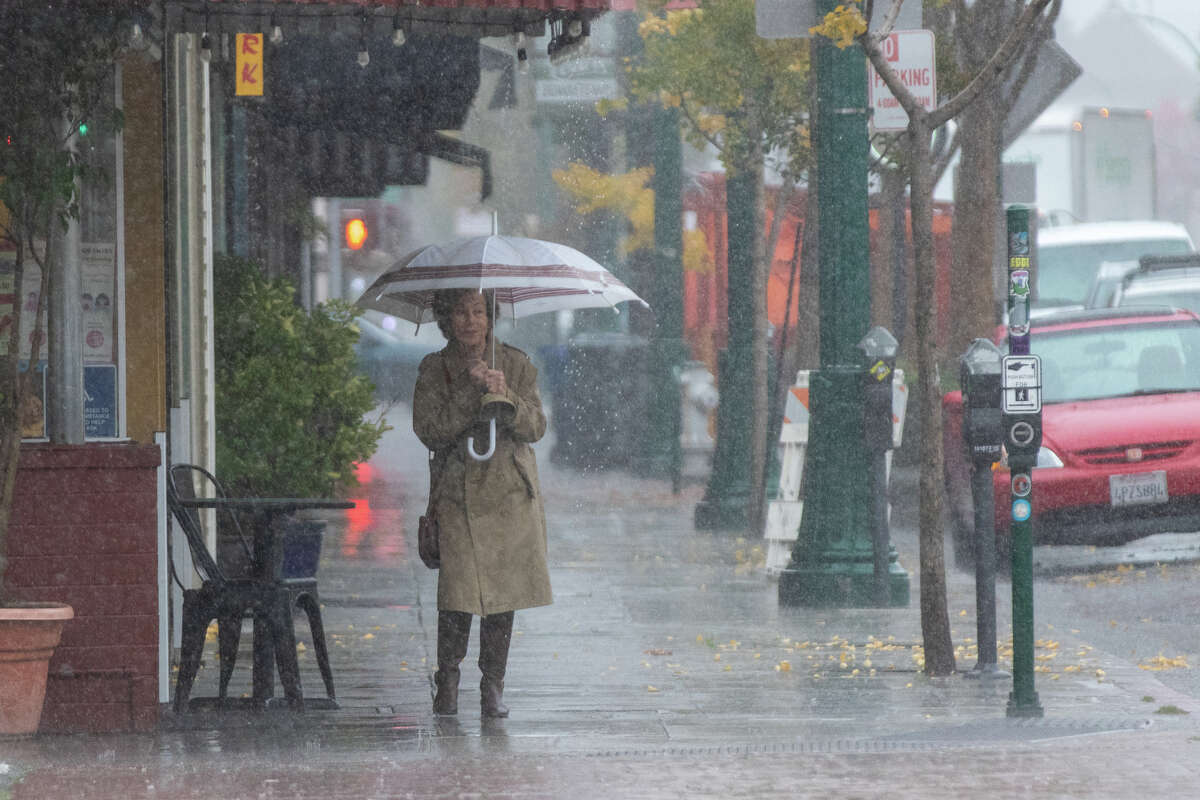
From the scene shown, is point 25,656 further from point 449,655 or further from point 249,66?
point 249,66

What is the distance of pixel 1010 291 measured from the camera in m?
7.59

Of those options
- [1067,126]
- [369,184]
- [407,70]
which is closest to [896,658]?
[407,70]

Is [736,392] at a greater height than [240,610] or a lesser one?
greater

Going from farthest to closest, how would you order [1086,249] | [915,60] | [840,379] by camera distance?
1. [1086,249]
2. [840,379]
3. [915,60]

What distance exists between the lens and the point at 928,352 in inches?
335

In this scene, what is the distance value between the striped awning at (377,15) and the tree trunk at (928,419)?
1.71m

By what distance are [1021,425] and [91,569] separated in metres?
3.50

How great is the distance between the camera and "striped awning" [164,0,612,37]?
7.47 m

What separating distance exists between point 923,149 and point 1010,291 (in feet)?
3.54

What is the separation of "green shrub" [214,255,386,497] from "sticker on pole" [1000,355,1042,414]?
492cm

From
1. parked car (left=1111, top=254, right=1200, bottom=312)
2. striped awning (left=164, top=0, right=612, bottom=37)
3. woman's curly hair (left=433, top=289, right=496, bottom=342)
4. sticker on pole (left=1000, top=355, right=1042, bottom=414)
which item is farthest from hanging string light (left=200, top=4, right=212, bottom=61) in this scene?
parked car (left=1111, top=254, right=1200, bottom=312)

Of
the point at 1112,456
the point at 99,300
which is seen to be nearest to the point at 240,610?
the point at 99,300

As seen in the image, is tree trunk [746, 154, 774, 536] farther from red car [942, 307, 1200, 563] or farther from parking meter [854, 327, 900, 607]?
parking meter [854, 327, 900, 607]

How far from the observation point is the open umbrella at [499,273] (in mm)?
7531
